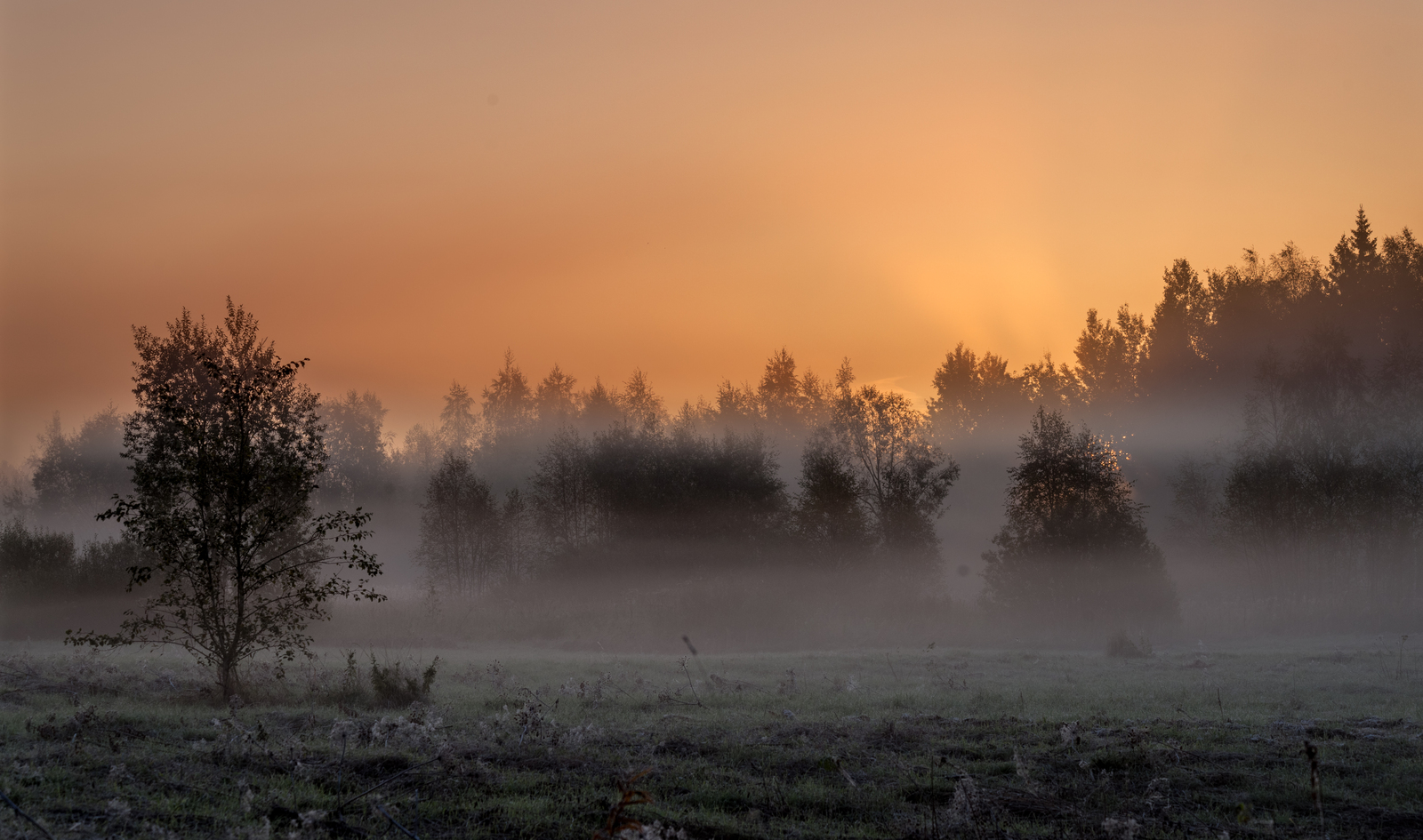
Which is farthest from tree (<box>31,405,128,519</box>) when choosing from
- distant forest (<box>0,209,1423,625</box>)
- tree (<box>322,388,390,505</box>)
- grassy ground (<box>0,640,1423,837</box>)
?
grassy ground (<box>0,640,1423,837</box>)

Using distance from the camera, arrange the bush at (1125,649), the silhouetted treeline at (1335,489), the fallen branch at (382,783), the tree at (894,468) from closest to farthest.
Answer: the fallen branch at (382,783)
the bush at (1125,649)
the silhouetted treeline at (1335,489)
the tree at (894,468)

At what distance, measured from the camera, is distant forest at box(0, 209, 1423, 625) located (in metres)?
43.0

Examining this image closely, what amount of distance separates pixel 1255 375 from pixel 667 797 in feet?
177

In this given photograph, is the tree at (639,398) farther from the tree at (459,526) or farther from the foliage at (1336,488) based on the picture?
the foliage at (1336,488)

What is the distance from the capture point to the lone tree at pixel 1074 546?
1522 inches

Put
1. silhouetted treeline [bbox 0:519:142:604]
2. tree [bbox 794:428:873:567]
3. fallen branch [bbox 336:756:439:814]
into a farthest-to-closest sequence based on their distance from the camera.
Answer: tree [bbox 794:428:873:567] → silhouetted treeline [bbox 0:519:142:604] → fallen branch [bbox 336:756:439:814]

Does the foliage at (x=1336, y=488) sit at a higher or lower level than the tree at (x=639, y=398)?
lower

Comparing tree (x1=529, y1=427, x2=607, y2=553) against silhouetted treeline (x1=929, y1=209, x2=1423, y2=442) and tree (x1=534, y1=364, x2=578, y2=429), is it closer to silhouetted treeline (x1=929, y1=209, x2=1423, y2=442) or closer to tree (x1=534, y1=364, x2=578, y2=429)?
tree (x1=534, y1=364, x2=578, y2=429)

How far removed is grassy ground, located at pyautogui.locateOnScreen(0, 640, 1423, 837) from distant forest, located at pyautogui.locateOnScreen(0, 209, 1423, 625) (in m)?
29.1

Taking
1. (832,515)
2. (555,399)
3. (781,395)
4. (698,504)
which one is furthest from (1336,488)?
(555,399)

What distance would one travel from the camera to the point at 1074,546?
38.9 m

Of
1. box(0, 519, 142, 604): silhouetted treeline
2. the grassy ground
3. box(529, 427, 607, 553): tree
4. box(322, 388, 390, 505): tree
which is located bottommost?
the grassy ground

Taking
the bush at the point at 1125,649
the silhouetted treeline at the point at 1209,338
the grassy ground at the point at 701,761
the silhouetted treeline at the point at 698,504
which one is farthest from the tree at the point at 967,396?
the grassy ground at the point at 701,761

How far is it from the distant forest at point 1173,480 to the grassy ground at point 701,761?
29089 mm
